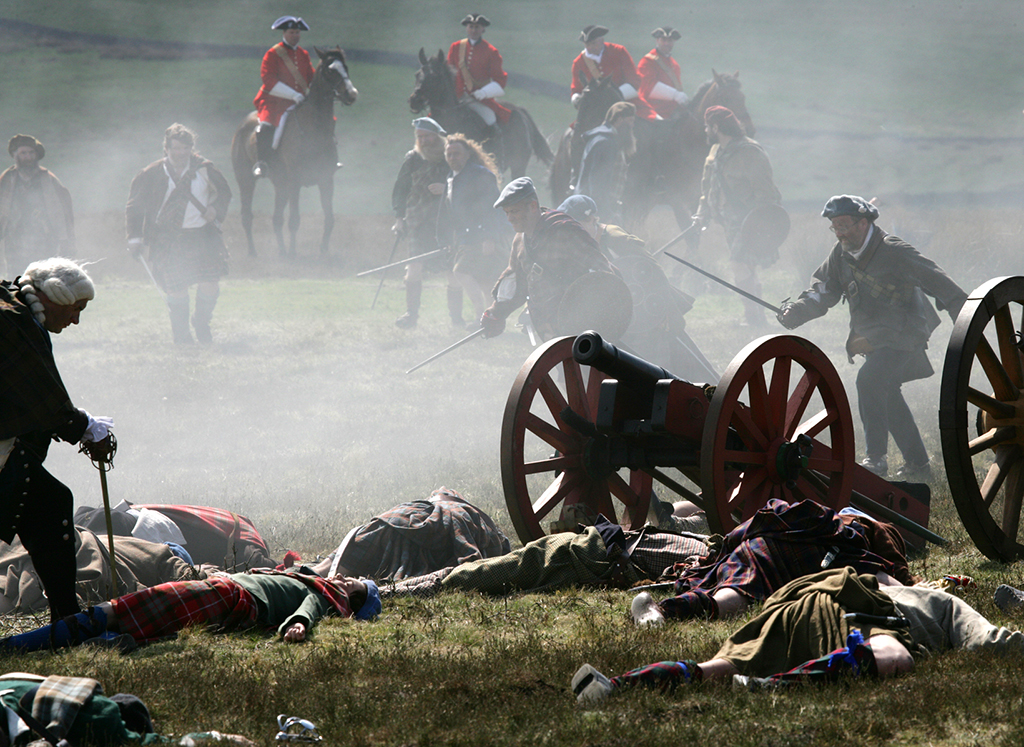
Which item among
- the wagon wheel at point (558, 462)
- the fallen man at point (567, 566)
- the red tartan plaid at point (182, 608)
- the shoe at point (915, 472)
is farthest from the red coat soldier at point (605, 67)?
the red tartan plaid at point (182, 608)

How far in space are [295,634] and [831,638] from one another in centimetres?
179

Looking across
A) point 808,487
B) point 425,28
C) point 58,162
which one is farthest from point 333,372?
point 425,28

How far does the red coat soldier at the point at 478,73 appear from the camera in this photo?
15094 millimetres

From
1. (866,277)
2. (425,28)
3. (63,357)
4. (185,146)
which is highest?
(425,28)

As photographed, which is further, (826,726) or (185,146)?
(185,146)

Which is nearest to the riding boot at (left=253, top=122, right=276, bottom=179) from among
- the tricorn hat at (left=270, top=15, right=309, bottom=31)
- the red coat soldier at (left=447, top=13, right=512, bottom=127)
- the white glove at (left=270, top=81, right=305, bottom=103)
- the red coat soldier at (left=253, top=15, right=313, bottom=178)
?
the red coat soldier at (left=253, top=15, right=313, bottom=178)

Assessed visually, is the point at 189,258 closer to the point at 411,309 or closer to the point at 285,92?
the point at 411,309

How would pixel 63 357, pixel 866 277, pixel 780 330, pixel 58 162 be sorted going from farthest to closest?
pixel 58 162, pixel 780 330, pixel 63 357, pixel 866 277

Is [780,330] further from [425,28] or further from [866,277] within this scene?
[425,28]

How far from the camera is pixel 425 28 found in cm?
3038

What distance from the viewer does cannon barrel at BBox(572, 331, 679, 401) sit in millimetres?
4535

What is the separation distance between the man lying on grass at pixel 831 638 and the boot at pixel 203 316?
1054 cm

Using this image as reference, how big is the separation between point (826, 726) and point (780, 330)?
11.6 meters

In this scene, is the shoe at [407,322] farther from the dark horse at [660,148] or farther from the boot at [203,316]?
the dark horse at [660,148]
